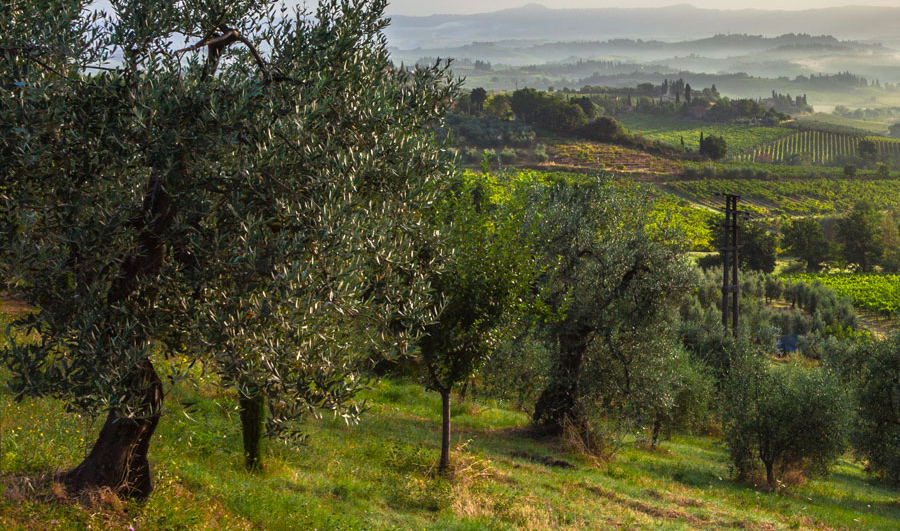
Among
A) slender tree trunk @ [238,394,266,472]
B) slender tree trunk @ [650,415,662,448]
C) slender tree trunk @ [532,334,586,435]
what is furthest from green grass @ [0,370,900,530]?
slender tree trunk @ [650,415,662,448]

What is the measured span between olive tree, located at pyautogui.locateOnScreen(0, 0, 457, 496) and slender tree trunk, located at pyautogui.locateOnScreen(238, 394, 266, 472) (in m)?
4.97

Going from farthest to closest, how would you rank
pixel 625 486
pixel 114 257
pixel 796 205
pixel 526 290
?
pixel 796 205, pixel 625 486, pixel 526 290, pixel 114 257

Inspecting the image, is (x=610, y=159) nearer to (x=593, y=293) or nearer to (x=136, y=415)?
(x=593, y=293)

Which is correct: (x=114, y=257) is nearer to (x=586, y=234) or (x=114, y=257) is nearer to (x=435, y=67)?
(x=435, y=67)

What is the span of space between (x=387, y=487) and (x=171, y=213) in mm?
9137

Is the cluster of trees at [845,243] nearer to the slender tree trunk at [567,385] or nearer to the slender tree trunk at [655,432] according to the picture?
the slender tree trunk at [655,432]

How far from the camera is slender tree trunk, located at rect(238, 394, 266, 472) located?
13612 millimetres

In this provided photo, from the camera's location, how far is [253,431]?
45.2 feet

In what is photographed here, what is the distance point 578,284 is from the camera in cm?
2367

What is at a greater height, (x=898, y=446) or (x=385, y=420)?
(x=385, y=420)

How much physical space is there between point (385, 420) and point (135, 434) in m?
14.8

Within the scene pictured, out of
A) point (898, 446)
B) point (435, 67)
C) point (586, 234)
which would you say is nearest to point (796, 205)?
point (898, 446)

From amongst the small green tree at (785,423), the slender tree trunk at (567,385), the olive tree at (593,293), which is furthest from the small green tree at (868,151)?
the slender tree trunk at (567,385)

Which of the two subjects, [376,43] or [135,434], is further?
[376,43]
